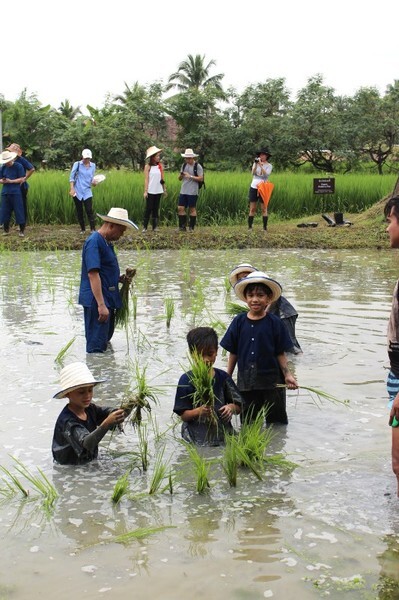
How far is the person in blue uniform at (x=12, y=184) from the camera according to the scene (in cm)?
1495

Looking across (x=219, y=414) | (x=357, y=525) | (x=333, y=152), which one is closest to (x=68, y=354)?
(x=219, y=414)

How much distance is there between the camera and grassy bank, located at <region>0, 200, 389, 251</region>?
48.9 feet

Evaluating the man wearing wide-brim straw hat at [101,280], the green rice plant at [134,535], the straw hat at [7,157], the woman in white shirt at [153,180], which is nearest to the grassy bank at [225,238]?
the woman in white shirt at [153,180]

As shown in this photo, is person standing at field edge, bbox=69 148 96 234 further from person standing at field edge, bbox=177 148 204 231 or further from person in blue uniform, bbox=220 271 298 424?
person in blue uniform, bbox=220 271 298 424

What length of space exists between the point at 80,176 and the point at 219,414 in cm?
1078

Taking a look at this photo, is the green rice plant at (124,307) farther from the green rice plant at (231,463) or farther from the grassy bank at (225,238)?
the grassy bank at (225,238)

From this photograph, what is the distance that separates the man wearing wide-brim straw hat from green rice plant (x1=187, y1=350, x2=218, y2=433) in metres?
2.34

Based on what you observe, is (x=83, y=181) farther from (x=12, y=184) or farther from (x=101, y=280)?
(x=101, y=280)

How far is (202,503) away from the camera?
4.17 m

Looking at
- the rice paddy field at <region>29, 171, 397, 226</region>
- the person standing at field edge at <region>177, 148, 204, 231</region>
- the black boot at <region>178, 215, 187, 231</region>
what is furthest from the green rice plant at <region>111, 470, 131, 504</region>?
the rice paddy field at <region>29, 171, 397, 226</region>

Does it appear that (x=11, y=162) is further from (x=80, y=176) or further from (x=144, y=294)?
(x=144, y=294)

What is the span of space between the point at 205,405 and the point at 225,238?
10754mm

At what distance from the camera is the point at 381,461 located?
4699mm

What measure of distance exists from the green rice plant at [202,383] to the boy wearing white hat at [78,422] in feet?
1.41
